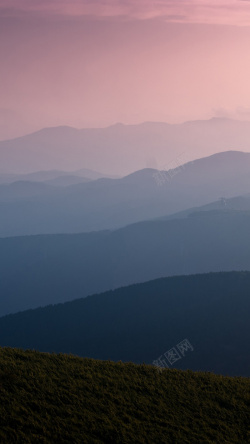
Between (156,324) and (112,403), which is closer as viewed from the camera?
(112,403)

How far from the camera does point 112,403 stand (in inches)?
1022

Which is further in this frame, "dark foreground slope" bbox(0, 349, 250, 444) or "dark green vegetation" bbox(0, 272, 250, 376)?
"dark green vegetation" bbox(0, 272, 250, 376)

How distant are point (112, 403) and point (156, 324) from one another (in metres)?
113

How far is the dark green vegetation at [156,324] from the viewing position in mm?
117562

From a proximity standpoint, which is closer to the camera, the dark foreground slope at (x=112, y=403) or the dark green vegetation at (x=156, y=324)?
the dark foreground slope at (x=112, y=403)

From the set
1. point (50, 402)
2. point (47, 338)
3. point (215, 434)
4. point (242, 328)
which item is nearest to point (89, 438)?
point (50, 402)

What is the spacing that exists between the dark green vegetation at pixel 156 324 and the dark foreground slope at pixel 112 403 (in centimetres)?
7796

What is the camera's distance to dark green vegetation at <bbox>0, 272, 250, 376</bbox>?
117562 millimetres

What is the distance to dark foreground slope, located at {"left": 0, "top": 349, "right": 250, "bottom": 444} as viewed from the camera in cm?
2216

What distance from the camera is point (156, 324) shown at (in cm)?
13638

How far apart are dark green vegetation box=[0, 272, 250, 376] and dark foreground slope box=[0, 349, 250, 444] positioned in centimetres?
7796

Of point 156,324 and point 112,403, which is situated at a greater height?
point 112,403

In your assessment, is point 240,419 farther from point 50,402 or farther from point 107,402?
point 50,402

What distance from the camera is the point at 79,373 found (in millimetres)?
30391
